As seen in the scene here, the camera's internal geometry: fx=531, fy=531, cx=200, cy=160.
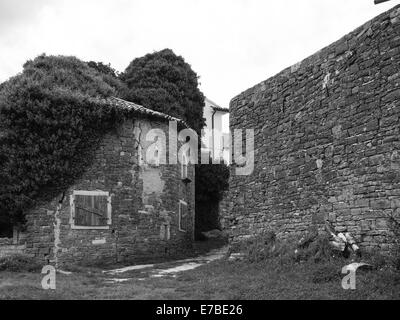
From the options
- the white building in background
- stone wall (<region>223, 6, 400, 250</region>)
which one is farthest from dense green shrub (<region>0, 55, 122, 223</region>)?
the white building in background

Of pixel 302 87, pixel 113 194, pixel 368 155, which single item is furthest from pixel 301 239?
pixel 113 194

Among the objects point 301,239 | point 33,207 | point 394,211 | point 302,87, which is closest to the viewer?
point 394,211

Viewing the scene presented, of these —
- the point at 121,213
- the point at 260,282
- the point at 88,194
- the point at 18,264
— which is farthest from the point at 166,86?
the point at 260,282

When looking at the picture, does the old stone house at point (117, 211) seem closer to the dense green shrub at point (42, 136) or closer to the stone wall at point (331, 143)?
the dense green shrub at point (42, 136)

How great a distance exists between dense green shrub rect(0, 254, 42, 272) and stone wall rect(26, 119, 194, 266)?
0.57m

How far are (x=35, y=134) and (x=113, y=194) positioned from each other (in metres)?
2.93

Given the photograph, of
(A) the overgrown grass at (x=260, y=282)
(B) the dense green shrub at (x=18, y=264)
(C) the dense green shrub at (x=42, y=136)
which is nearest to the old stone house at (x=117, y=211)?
(C) the dense green shrub at (x=42, y=136)

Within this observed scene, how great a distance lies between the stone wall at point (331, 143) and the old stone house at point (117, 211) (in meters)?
3.89

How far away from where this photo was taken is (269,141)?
13.0m

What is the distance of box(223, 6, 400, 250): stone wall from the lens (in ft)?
30.7

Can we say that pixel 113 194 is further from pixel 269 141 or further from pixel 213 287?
pixel 213 287

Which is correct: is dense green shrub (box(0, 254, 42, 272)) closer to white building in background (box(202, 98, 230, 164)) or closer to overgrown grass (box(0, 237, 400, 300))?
overgrown grass (box(0, 237, 400, 300))

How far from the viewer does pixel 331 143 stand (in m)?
10.8

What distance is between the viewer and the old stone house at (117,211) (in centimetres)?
1518
